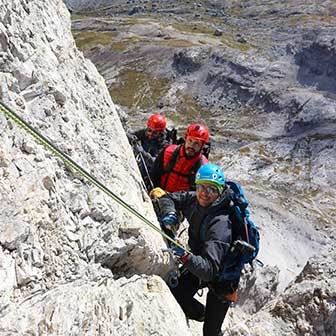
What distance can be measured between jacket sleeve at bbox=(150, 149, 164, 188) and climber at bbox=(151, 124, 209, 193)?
0.25 ft

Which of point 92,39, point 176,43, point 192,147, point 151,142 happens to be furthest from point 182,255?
point 92,39

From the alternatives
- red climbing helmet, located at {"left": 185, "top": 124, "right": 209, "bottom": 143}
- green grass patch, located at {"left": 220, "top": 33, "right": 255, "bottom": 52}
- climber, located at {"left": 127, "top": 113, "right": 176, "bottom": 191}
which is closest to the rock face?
red climbing helmet, located at {"left": 185, "top": 124, "right": 209, "bottom": 143}

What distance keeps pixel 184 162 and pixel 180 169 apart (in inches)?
7.7

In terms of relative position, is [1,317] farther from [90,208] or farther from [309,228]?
[309,228]

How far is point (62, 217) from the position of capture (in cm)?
614

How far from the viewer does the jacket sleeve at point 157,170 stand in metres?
11.2

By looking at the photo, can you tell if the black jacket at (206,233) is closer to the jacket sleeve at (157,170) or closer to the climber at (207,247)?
the climber at (207,247)

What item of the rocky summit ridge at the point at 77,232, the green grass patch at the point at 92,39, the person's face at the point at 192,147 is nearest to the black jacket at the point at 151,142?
the rocky summit ridge at the point at 77,232

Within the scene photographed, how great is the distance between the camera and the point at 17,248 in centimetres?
507

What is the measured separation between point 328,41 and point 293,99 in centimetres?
3970

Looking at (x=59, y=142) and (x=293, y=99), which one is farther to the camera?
(x=293, y=99)

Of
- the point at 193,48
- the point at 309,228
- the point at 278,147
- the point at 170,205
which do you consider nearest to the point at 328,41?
the point at 193,48

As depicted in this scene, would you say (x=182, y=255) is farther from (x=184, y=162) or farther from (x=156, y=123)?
(x=156, y=123)

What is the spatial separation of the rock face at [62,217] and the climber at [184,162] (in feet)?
4.24
